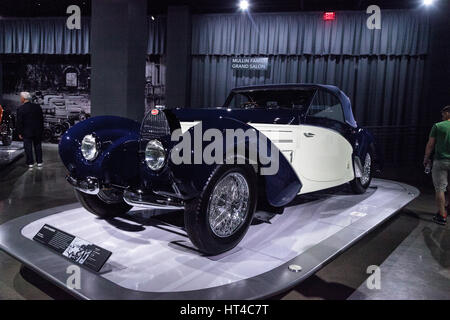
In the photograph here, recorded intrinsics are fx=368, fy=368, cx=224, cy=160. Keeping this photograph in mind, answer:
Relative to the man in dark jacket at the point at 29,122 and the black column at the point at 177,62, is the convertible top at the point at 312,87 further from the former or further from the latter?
the black column at the point at 177,62

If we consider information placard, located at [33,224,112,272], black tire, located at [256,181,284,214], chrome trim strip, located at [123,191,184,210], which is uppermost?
chrome trim strip, located at [123,191,184,210]

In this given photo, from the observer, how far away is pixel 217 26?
30.5 feet

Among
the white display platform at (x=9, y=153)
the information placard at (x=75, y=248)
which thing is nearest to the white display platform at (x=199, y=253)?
the information placard at (x=75, y=248)

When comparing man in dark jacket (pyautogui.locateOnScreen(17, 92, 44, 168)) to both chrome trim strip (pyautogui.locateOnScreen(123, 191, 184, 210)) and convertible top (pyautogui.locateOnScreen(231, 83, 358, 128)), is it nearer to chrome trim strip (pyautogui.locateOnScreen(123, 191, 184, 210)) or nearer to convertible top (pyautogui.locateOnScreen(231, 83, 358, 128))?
convertible top (pyautogui.locateOnScreen(231, 83, 358, 128))

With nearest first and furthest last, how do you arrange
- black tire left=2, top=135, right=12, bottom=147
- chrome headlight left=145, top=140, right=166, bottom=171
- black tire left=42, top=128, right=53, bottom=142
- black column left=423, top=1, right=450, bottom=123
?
1. chrome headlight left=145, top=140, right=166, bottom=171
2. black column left=423, top=1, right=450, bottom=123
3. black tire left=2, top=135, right=12, bottom=147
4. black tire left=42, top=128, right=53, bottom=142

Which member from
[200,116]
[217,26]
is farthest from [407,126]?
[200,116]

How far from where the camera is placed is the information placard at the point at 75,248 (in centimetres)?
217

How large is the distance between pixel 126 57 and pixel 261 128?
4084 millimetres

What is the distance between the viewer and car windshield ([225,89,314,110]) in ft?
12.1

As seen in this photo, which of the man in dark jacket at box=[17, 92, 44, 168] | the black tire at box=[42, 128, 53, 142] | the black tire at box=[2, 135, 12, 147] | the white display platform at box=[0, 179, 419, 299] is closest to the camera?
the white display platform at box=[0, 179, 419, 299]

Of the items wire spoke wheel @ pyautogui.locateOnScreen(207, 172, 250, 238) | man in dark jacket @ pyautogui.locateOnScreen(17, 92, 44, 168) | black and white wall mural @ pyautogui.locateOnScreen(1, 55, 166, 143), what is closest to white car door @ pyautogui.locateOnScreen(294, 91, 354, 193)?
wire spoke wheel @ pyautogui.locateOnScreen(207, 172, 250, 238)

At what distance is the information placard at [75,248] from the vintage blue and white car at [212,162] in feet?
1.16

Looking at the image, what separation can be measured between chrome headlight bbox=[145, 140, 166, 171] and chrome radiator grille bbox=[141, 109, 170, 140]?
0.12 metres

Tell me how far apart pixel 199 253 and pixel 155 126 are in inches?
36.4
